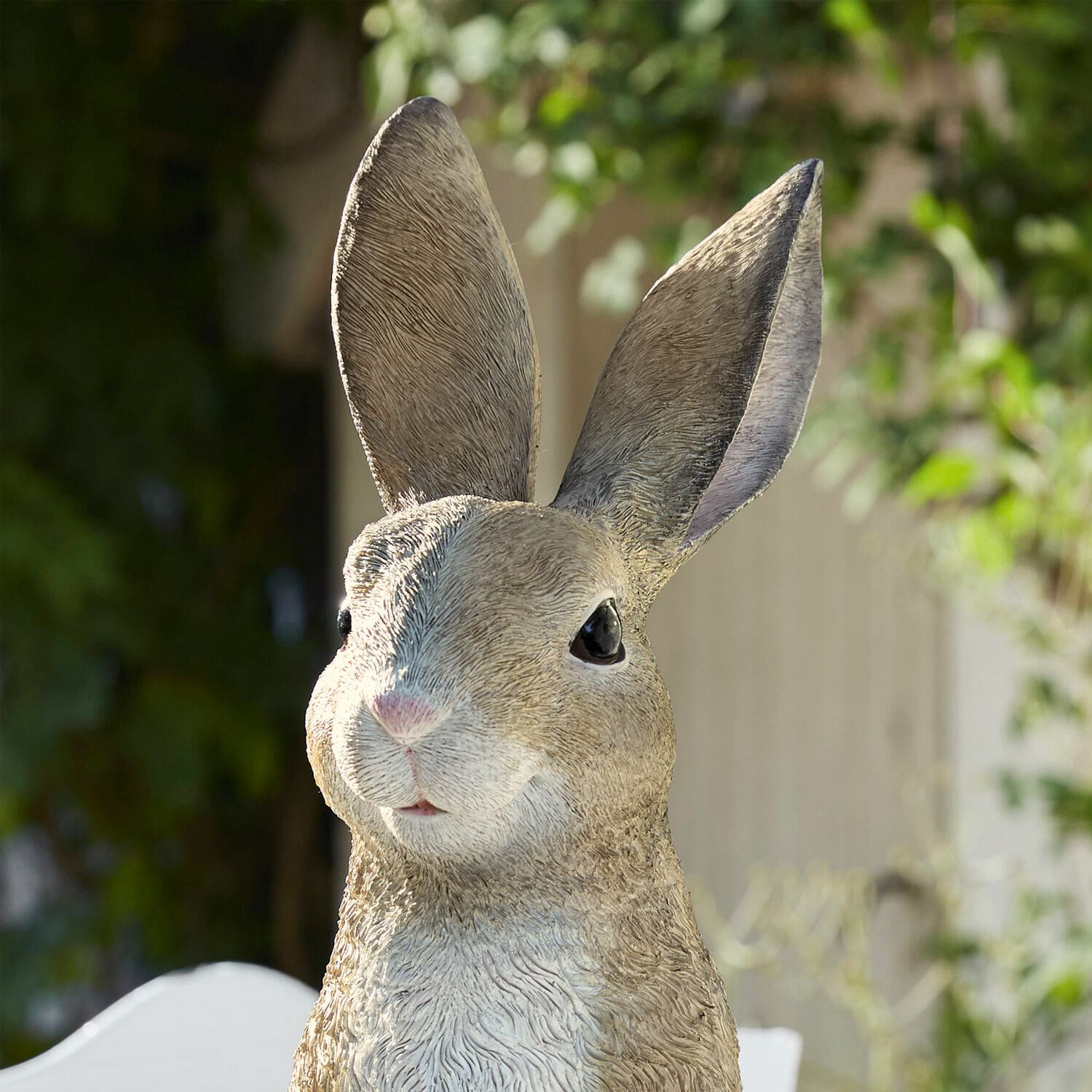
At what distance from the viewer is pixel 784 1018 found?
225cm

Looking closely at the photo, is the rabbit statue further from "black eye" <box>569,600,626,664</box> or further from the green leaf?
the green leaf

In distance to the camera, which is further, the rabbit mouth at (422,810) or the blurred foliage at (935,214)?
the blurred foliage at (935,214)

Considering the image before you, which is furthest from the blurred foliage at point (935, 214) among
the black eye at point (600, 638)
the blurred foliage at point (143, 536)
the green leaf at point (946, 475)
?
the black eye at point (600, 638)

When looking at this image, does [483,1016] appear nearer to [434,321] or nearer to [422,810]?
[422,810]

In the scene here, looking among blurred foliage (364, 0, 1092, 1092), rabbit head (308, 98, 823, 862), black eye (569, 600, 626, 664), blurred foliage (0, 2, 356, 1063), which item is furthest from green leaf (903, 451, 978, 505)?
blurred foliage (0, 2, 356, 1063)

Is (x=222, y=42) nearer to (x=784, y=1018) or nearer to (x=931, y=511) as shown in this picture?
(x=931, y=511)

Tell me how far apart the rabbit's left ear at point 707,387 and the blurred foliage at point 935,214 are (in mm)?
700

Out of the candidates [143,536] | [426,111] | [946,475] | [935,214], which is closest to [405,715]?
[426,111]

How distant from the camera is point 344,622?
1.83ft

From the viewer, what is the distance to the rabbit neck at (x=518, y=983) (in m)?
0.51

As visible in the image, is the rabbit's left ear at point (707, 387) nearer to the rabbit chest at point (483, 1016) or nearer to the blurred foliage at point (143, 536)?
the rabbit chest at point (483, 1016)

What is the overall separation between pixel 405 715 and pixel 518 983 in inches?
4.5

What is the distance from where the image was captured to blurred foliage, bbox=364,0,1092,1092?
4.41 ft

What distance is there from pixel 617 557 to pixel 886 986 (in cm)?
183
